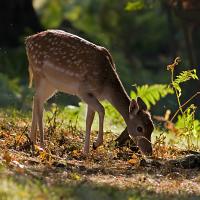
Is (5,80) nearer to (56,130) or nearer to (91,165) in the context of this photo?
(56,130)

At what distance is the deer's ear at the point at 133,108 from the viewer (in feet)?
30.3

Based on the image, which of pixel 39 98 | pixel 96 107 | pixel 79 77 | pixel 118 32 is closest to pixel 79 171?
pixel 96 107

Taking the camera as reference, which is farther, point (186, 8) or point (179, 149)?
point (186, 8)

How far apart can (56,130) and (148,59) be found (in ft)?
66.5

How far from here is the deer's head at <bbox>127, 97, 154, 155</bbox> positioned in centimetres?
923

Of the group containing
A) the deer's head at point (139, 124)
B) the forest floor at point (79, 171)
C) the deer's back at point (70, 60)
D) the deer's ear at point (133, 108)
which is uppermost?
the deer's back at point (70, 60)

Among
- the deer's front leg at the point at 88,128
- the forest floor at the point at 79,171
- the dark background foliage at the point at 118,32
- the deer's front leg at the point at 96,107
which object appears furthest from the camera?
the dark background foliage at the point at 118,32

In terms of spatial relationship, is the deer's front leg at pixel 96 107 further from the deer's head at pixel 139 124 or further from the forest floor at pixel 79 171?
the deer's head at pixel 139 124

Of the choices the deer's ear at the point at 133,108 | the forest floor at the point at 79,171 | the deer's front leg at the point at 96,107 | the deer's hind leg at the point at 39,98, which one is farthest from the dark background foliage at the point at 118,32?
the deer's front leg at the point at 96,107

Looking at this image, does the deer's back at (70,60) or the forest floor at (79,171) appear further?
the deer's back at (70,60)

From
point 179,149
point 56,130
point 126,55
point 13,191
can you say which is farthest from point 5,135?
point 126,55

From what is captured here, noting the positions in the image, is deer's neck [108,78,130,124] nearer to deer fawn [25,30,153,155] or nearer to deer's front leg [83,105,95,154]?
deer fawn [25,30,153,155]

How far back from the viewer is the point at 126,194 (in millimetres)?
6828

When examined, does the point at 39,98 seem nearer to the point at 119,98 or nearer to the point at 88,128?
the point at 88,128
